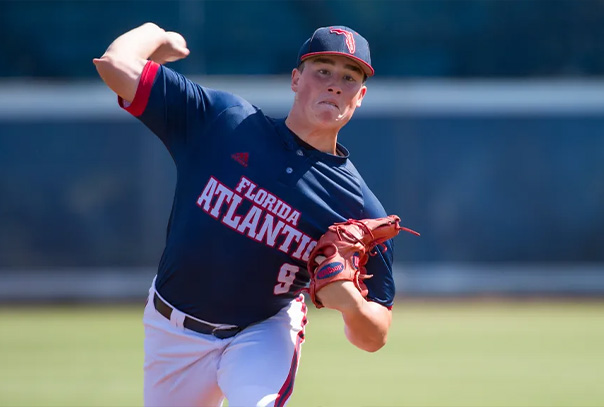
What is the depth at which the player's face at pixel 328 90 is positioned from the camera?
167 inches

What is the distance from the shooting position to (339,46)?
4.22 meters

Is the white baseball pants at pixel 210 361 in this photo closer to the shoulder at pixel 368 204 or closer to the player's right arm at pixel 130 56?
the shoulder at pixel 368 204

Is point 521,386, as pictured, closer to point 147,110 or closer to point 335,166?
point 335,166

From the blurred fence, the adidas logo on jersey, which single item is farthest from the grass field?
the adidas logo on jersey

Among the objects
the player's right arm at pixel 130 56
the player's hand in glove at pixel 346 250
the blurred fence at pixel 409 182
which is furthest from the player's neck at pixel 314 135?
the blurred fence at pixel 409 182

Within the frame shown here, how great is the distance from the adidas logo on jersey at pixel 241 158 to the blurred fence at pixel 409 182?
10756mm

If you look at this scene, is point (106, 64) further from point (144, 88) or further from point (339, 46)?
point (339, 46)

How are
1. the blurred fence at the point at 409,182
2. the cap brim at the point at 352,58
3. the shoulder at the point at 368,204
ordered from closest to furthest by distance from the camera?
the cap brim at the point at 352,58 < the shoulder at the point at 368,204 < the blurred fence at the point at 409,182

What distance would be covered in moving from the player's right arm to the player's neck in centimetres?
65

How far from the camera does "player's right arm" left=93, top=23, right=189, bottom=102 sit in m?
3.99

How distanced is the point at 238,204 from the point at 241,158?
8.2 inches

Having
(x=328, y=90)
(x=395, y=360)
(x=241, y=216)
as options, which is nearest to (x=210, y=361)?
(x=241, y=216)

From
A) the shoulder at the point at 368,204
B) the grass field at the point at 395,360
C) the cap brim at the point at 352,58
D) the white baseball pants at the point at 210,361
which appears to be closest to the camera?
the white baseball pants at the point at 210,361

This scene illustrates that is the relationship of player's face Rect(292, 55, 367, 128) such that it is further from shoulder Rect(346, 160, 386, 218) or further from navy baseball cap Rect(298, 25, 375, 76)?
shoulder Rect(346, 160, 386, 218)
